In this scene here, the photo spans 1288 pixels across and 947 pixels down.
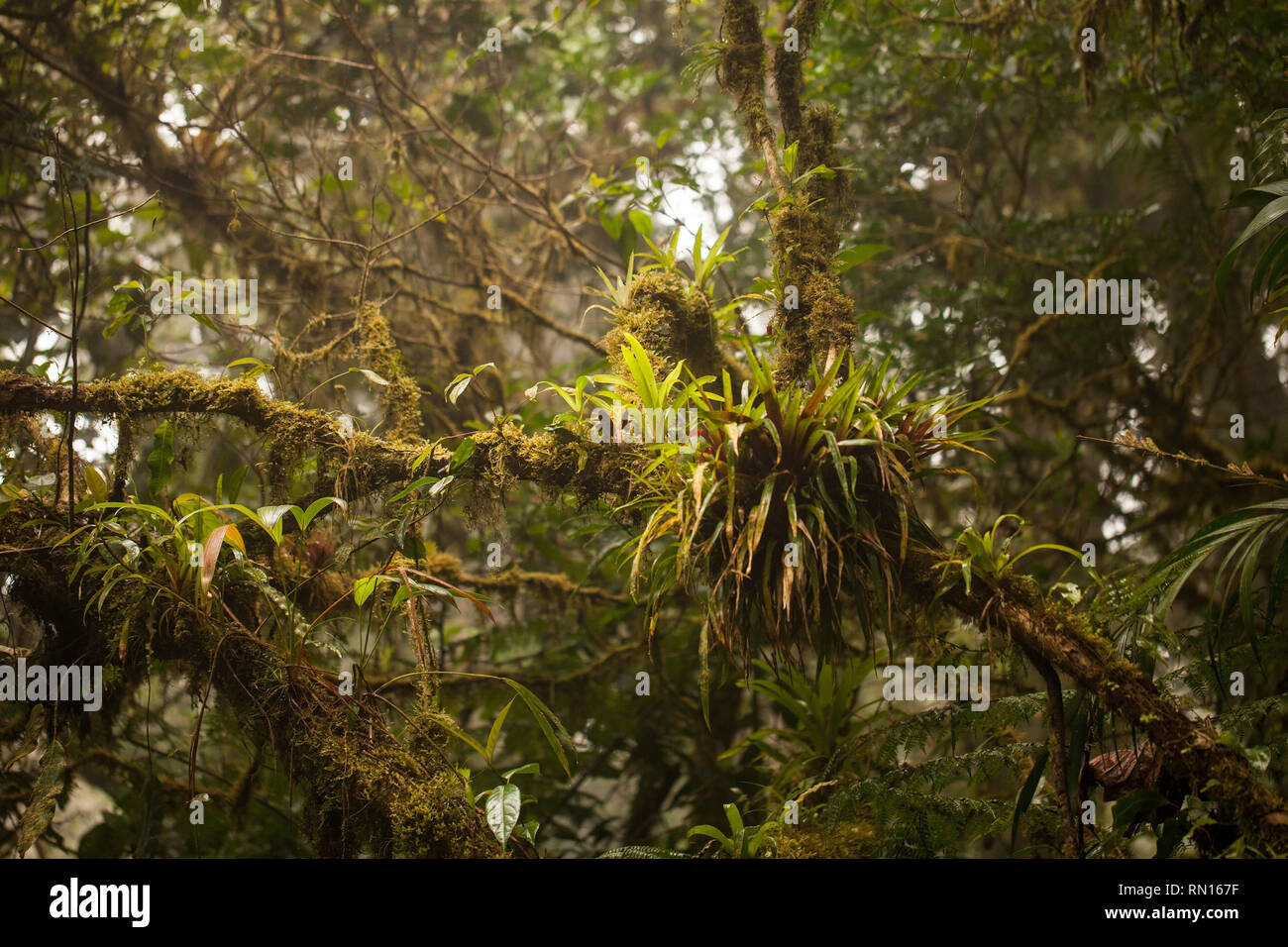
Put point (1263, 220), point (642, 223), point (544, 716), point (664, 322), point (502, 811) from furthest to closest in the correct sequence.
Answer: point (642, 223) → point (664, 322) → point (544, 716) → point (502, 811) → point (1263, 220)

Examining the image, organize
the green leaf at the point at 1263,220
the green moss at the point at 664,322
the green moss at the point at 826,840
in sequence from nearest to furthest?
1. the green leaf at the point at 1263,220
2. the green moss at the point at 826,840
3. the green moss at the point at 664,322

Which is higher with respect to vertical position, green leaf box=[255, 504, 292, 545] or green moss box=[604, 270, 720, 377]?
green moss box=[604, 270, 720, 377]

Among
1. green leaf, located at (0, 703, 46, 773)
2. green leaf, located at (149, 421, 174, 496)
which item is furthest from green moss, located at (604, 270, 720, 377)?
green leaf, located at (0, 703, 46, 773)

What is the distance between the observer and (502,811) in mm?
2201

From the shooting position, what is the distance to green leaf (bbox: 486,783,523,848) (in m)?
2.16

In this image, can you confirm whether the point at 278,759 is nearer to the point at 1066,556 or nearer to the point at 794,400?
the point at 794,400

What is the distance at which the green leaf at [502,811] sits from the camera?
2162 mm

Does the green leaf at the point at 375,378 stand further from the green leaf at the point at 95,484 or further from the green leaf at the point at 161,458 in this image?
the green leaf at the point at 95,484

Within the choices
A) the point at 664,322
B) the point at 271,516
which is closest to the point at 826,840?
the point at 664,322

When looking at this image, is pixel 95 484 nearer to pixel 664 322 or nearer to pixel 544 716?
pixel 544 716

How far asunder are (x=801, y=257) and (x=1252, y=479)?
1433 mm

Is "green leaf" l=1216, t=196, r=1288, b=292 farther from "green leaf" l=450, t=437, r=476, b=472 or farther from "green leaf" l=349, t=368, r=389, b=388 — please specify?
"green leaf" l=349, t=368, r=389, b=388

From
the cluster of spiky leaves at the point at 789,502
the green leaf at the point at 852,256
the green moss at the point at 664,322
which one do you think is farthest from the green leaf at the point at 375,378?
the green leaf at the point at 852,256
